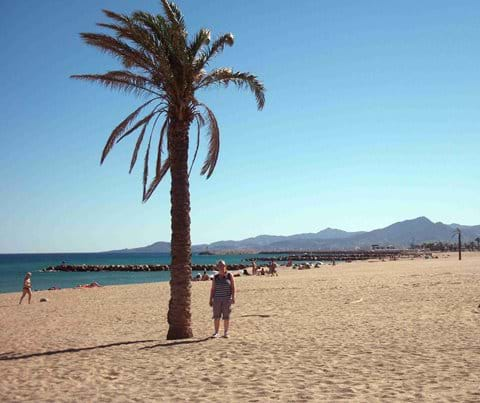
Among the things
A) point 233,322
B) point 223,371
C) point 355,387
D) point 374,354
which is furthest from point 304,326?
point 355,387

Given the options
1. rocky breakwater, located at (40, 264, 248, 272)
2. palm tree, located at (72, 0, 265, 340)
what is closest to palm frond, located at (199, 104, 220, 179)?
palm tree, located at (72, 0, 265, 340)

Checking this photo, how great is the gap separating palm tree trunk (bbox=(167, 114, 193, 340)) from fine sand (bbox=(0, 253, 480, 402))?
49cm

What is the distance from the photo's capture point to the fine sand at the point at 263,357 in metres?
6.47

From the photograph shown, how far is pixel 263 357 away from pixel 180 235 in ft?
11.1

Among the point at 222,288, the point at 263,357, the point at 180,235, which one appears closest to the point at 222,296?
the point at 222,288

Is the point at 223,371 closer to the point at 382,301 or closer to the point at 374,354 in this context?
the point at 374,354

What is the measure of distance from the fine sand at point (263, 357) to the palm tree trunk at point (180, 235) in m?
0.49

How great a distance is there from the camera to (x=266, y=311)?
50.6 feet

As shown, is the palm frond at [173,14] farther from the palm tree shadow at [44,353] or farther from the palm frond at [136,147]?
the palm tree shadow at [44,353]

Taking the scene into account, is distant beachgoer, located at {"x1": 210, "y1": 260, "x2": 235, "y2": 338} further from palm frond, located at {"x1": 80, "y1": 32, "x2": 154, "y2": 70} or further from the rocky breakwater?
the rocky breakwater

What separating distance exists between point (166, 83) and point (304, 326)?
623cm

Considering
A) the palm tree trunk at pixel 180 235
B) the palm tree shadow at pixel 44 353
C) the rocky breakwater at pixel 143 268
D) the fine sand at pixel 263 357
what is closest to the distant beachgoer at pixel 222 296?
the fine sand at pixel 263 357

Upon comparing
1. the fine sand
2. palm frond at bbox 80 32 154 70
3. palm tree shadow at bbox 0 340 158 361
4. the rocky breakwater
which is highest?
palm frond at bbox 80 32 154 70

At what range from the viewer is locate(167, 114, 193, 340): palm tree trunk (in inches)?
425
